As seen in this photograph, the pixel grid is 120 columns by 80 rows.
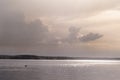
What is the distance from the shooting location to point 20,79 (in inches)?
2719

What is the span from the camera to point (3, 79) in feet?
221

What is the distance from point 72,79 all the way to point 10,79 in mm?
14786

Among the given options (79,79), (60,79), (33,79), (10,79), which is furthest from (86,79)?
(10,79)

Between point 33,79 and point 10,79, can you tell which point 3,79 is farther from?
point 33,79

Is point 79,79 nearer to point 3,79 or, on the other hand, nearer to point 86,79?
point 86,79

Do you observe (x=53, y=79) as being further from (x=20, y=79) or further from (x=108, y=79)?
(x=108, y=79)

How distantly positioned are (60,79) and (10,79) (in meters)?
11.5

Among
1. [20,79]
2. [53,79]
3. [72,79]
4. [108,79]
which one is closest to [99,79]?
[108,79]

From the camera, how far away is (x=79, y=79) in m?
73.1

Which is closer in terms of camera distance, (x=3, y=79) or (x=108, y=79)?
(x=3, y=79)

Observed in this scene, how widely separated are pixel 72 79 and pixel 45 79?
6894 mm

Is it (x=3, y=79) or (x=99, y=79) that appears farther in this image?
(x=99, y=79)

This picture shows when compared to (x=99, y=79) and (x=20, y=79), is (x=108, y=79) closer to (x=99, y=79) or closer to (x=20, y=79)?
(x=99, y=79)

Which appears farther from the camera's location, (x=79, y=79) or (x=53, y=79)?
(x=79, y=79)
